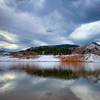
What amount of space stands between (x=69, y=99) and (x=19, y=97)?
19.7ft

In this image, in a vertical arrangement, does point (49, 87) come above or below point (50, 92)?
above

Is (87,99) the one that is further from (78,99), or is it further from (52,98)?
(52,98)

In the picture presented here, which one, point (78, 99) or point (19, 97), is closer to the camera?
point (78, 99)

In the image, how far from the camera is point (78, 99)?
27.2 m

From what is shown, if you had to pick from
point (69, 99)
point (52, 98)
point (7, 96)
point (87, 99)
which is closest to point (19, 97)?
point (7, 96)

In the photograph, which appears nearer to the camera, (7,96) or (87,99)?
(87,99)

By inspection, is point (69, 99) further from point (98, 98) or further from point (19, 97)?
A: point (19, 97)

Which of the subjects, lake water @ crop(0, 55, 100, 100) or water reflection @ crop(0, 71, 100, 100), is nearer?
water reflection @ crop(0, 71, 100, 100)

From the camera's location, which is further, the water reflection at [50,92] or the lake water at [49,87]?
the lake water at [49,87]

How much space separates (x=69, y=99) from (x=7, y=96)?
24.8ft

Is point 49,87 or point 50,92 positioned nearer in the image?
point 50,92

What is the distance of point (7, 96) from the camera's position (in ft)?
96.5

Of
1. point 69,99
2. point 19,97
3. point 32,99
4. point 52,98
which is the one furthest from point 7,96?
point 69,99

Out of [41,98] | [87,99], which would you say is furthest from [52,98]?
[87,99]
